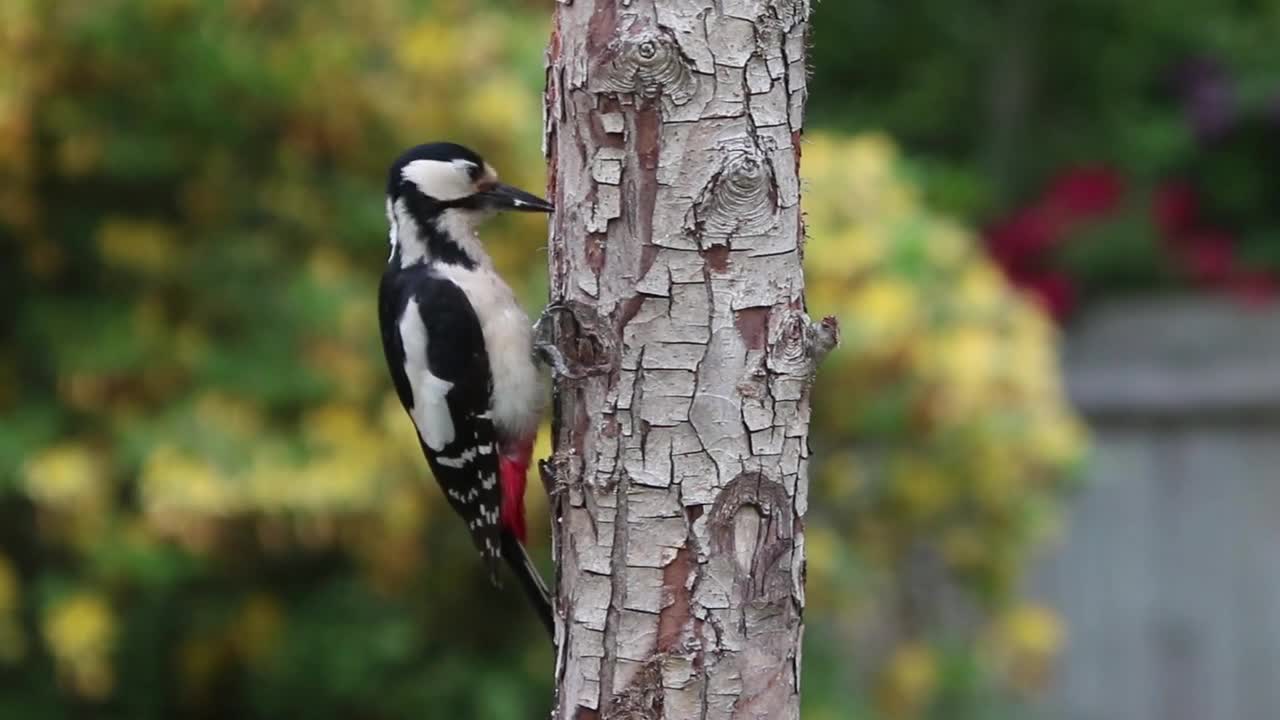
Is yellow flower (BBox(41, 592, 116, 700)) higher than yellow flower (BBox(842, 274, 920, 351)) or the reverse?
the reverse

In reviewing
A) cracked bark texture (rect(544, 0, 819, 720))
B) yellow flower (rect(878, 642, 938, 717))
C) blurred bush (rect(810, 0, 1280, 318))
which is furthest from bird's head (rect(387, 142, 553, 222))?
blurred bush (rect(810, 0, 1280, 318))

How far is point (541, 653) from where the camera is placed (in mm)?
4461

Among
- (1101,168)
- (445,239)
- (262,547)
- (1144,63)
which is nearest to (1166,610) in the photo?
(1101,168)

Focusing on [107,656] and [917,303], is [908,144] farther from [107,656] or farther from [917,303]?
[107,656]

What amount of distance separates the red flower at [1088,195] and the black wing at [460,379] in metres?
4.43

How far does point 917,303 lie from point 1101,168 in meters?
2.96

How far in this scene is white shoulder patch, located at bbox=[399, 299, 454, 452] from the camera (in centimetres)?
315

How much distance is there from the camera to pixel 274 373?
4.20 meters

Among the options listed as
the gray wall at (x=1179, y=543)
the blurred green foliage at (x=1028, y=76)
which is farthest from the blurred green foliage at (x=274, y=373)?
the blurred green foliage at (x=1028, y=76)

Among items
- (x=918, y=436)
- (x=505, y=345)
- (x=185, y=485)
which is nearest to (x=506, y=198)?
(x=505, y=345)

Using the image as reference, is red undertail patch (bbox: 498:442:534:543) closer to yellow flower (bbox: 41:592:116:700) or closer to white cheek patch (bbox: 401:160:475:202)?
white cheek patch (bbox: 401:160:475:202)

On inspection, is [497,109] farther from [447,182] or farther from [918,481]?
[918,481]

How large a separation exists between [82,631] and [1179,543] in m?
4.50

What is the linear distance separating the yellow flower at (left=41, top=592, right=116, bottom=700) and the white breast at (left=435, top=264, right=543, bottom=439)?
142cm
